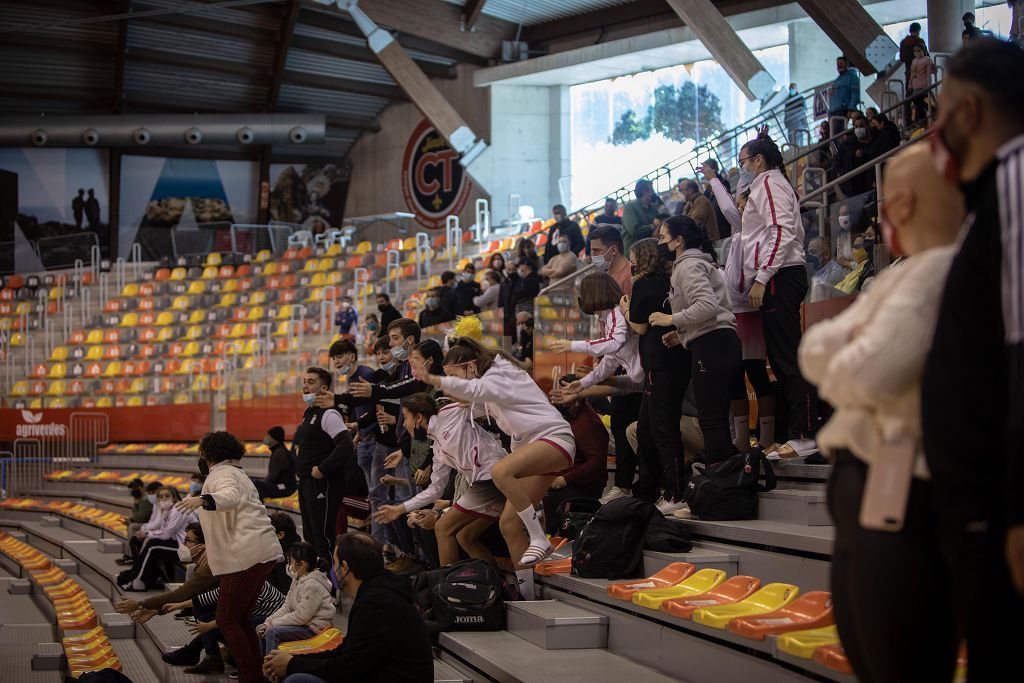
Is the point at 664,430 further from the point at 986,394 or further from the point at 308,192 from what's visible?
the point at 308,192

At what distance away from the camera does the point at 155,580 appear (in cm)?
952

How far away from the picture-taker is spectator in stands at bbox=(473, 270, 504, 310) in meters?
12.5

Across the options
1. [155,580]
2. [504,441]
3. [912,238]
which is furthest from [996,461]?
[155,580]

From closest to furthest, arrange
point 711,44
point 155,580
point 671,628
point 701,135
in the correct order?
1. point 671,628
2. point 155,580
3. point 711,44
4. point 701,135

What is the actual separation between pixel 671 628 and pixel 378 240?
71.4 ft

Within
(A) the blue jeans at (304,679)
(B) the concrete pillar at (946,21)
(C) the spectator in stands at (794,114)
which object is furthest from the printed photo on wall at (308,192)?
(A) the blue jeans at (304,679)

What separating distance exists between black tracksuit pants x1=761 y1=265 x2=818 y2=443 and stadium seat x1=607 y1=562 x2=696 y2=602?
1053mm

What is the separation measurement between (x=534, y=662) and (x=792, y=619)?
4.10 ft

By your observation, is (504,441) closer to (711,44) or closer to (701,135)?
(711,44)

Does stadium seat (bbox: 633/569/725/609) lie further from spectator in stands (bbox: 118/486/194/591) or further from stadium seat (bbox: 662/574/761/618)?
spectator in stands (bbox: 118/486/194/591)

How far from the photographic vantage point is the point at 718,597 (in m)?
4.30

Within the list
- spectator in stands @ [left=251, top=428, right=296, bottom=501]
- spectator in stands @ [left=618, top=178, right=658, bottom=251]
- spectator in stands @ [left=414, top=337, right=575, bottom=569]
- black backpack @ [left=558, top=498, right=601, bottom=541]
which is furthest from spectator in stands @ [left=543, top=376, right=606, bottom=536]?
spectator in stands @ [left=618, top=178, right=658, bottom=251]

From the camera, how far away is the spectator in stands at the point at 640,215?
10.0 metres

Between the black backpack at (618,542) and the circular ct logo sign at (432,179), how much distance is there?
2103 centimetres
